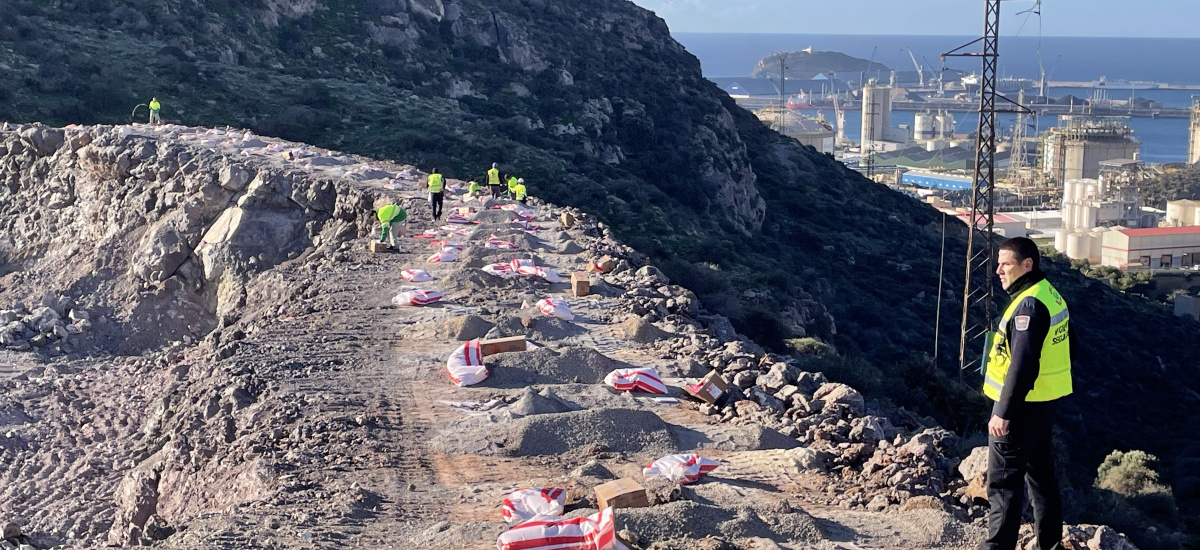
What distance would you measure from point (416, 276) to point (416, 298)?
44.3 inches

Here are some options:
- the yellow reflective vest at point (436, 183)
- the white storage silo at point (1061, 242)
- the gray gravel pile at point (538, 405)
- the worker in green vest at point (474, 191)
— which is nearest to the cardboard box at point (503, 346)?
the gray gravel pile at point (538, 405)

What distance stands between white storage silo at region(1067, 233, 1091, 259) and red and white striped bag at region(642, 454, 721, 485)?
5734cm

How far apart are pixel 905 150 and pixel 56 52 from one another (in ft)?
398

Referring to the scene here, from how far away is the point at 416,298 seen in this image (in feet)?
45.3

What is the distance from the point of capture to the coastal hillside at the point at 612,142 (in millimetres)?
27500

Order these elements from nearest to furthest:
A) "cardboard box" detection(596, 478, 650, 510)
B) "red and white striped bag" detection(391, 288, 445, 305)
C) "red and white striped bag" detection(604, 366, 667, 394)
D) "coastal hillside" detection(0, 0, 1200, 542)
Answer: "cardboard box" detection(596, 478, 650, 510), "red and white striped bag" detection(604, 366, 667, 394), "red and white striped bag" detection(391, 288, 445, 305), "coastal hillside" detection(0, 0, 1200, 542)

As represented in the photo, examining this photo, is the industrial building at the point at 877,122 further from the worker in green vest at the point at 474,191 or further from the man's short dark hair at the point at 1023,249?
the man's short dark hair at the point at 1023,249

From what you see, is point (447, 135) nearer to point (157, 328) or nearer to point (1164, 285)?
point (157, 328)

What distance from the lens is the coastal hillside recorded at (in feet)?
90.2

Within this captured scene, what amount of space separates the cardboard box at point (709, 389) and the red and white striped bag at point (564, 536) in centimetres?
309

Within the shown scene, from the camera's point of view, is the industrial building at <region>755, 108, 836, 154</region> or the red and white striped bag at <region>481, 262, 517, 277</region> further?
the industrial building at <region>755, 108, 836, 154</region>

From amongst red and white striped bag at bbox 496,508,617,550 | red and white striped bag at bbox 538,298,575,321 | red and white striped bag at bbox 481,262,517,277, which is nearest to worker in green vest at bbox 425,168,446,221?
red and white striped bag at bbox 481,262,517,277

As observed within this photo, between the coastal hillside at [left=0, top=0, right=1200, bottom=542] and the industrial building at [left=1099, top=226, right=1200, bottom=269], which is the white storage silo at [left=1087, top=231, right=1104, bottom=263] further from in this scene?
the coastal hillside at [left=0, top=0, right=1200, bottom=542]

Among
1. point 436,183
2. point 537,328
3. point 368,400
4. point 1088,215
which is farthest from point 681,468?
point 1088,215
